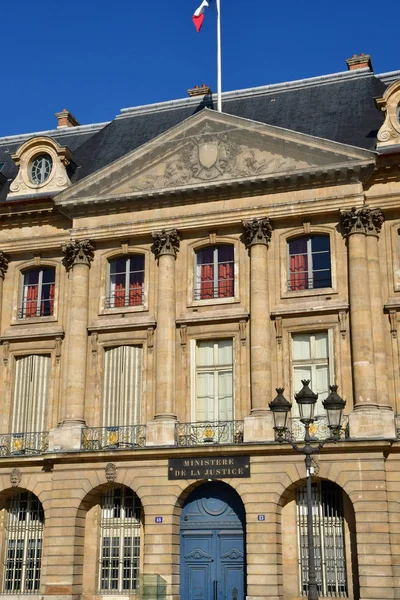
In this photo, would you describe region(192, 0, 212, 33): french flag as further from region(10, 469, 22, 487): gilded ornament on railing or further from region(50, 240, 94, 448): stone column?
region(10, 469, 22, 487): gilded ornament on railing

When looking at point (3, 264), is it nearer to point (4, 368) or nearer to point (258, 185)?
point (4, 368)

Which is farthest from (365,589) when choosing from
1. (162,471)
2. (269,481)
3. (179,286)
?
(179,286)

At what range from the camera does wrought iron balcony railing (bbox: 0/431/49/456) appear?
26984 millimetres

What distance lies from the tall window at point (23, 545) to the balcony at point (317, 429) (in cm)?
867

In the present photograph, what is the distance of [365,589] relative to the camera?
2236cm

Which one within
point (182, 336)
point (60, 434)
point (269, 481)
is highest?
point (182, 336)

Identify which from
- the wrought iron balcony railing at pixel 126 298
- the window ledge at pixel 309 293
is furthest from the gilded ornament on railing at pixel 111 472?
the window ledge at pixel 309 293

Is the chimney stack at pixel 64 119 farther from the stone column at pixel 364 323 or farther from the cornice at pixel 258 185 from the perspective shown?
the stone column at pixel 364 323

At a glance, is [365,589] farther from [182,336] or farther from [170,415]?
[182,336]

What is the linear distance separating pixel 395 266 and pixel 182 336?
7004 mm

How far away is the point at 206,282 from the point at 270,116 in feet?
24.8

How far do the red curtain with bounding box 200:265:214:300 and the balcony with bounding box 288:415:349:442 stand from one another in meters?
5.04

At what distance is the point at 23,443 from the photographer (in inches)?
1074

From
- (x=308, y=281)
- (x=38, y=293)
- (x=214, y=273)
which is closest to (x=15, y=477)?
(x=38, y=293)
